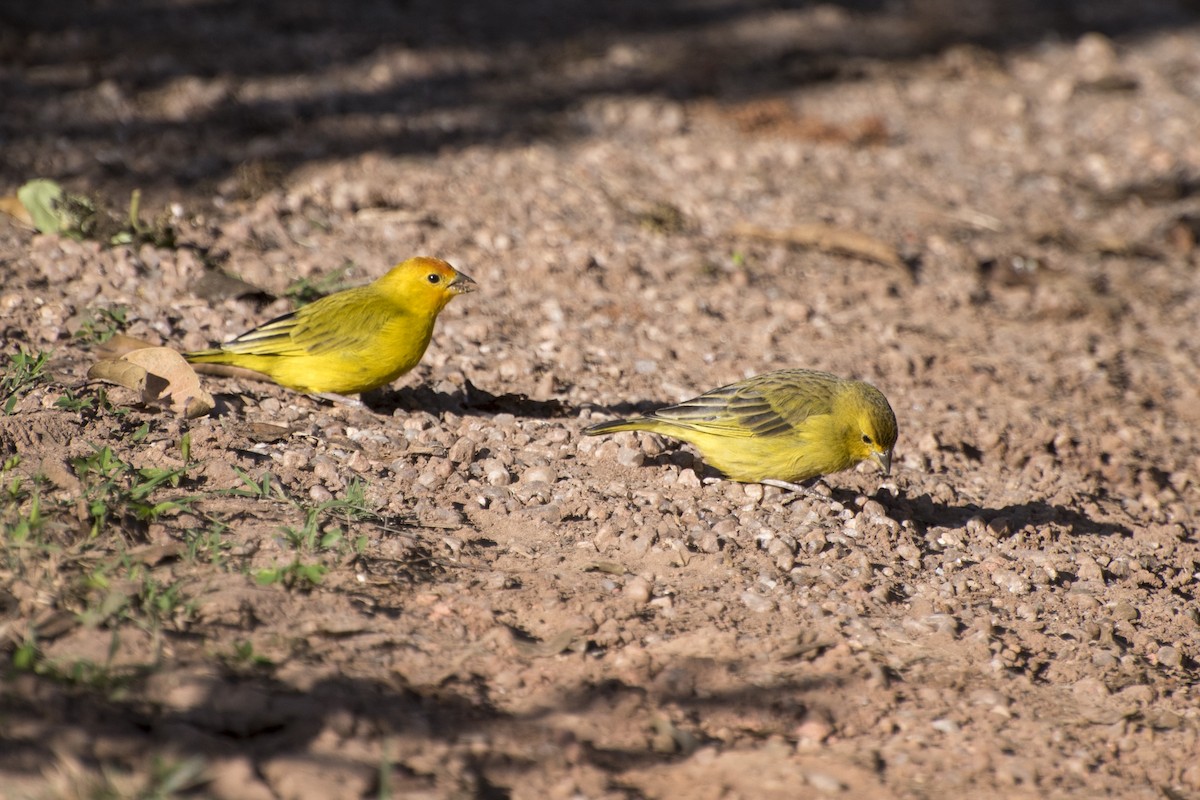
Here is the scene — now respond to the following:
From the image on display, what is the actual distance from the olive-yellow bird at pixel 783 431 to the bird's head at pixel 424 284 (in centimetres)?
97

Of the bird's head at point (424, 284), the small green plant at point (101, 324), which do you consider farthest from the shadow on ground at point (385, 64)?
the bird's head at point (424, 284)

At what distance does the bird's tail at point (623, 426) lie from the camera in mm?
5324

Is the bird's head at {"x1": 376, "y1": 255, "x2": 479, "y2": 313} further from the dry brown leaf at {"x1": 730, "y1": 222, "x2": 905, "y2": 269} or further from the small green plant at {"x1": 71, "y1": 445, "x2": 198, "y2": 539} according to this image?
the dry brown leaf at {"x1": 730, "y1": 222, "x2": 905, "y2": 269}

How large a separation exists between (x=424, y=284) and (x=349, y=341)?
479 millimetres

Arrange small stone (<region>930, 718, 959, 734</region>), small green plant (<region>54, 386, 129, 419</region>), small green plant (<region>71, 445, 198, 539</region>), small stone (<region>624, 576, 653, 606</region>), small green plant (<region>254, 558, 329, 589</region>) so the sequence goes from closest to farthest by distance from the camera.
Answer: small stone (<region>930, 718, 959, 734</region>)
small green plant (<region>254, 558, 329, 589</region>)
small green plant (<region>71, 445, 198, 539</region>)
small stone (<region>624, 576, 653, 606</region>)
small green plant (<region>54, 386, 129, 419</region>)

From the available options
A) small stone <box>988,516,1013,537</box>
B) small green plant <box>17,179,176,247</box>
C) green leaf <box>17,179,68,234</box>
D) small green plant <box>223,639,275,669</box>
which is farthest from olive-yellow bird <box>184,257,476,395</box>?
small stone <box>988,516,1013,537</box>

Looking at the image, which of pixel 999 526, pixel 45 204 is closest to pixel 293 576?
pixel 999 526

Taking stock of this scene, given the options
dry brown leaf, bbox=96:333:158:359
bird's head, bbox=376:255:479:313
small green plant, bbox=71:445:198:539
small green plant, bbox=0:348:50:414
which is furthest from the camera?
bird's head, bbox=376:255:479:313

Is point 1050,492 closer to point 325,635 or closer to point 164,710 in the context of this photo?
point 325,635

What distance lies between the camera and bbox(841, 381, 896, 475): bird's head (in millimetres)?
5355

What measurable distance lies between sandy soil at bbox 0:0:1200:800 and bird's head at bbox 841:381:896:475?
254 millimetres

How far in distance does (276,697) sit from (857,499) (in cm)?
286

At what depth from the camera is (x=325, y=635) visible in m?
3.91

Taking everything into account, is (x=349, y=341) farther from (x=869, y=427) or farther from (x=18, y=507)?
(x=869, y=427)
